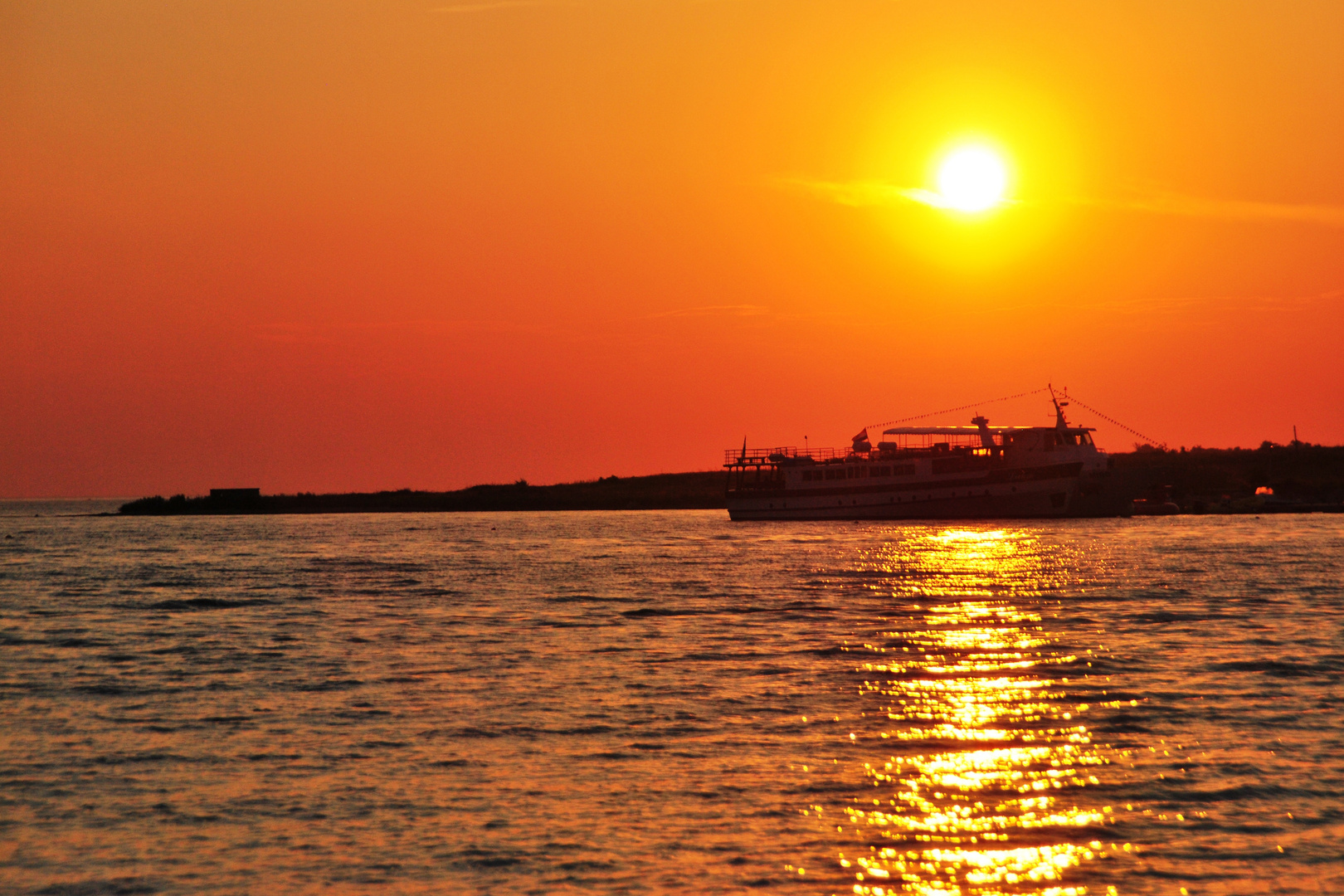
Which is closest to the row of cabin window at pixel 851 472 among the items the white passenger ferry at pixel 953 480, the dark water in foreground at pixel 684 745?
the white passenger ferry at pixel 953 480

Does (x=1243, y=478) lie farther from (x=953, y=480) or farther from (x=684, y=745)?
(x=684, y=745)

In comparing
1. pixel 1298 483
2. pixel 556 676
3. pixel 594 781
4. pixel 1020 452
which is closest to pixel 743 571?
pixel 556 676

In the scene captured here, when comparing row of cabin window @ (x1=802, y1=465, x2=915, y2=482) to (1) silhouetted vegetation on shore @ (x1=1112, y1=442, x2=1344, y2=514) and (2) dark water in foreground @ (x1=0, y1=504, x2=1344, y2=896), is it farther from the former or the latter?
(2) dark water in foreground @ (x1=0, y1=504, x2=1344, y2=896)

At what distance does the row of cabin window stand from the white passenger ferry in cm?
8

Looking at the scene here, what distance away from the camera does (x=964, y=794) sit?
13312mm

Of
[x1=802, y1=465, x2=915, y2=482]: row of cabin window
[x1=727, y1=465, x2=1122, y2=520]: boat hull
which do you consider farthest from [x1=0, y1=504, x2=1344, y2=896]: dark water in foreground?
[x1=802, y1=465, x2=915, y2=482]: row of cabin window

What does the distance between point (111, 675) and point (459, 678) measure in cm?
727

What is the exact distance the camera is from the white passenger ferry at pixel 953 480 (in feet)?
366

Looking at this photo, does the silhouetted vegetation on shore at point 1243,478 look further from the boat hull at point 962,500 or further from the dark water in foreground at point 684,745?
the dark water in foreground at point 684,745

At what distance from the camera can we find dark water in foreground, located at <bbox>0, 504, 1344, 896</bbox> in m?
11.1

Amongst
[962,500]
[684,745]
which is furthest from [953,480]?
[684,745]

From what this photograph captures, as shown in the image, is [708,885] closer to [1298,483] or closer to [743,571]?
[743,571]

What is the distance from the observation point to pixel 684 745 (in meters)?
16.1

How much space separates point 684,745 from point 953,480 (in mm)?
100537
